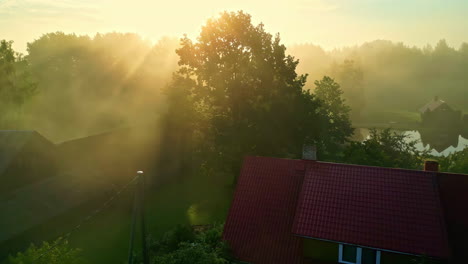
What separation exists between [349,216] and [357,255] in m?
1.95

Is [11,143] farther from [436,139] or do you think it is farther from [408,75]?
[408,75]

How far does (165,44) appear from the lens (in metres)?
92.8

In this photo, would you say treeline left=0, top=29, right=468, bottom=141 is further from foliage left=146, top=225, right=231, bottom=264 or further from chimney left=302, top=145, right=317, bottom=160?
chimney left=302, top=145, right=317, bottom=160

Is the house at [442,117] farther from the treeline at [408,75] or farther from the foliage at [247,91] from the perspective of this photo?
the foliage at [247,91]

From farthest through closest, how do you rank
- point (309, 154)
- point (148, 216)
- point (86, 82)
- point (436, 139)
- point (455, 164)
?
point (436, 139), point (86, 82), point (455, 164), point (148, 216), point (309, 154)

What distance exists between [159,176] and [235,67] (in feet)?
54.2

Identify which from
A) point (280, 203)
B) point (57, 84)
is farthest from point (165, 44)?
point (280, 203)

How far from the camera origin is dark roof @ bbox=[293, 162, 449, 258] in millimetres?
16870

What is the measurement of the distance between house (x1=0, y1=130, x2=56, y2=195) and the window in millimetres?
23880

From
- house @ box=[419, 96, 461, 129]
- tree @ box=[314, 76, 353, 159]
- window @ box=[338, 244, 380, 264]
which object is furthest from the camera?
house @ box=[419, 96, 461, 129]

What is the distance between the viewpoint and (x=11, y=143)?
1083 inches

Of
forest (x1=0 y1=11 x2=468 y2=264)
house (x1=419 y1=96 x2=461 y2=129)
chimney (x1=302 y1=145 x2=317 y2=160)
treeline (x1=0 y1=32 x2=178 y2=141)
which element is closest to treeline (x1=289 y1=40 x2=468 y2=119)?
house (x1=419 y1=96 x2=461 y2=129)

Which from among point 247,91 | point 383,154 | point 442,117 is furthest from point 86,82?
point 442,117

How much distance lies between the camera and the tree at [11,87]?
161 feet
